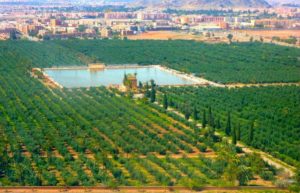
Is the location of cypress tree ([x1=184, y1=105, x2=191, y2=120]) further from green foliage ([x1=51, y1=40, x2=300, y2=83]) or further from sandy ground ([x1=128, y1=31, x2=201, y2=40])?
sandy ground ([x1=128, y1=31, x2=201, y2=40])

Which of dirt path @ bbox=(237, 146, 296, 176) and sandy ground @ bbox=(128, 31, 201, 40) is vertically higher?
sandy ground @ bbox=(128, 31, 201, 40)

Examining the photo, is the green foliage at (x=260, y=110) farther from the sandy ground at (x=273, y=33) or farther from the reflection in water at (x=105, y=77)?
the sandy ground at (x=273, y=33)

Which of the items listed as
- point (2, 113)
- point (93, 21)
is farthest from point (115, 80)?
point (93, 21)

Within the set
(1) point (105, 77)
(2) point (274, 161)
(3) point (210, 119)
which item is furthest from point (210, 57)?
(2) point (274, 161)

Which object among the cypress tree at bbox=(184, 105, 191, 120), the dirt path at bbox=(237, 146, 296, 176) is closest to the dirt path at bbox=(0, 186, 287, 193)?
the dirt path at bbox=(237, 146, 296, 176)

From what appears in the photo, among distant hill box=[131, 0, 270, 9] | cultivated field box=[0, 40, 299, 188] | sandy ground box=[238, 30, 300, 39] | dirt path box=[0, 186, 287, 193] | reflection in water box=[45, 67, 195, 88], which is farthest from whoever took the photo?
distant hill box=[131, 0, 270, 9]

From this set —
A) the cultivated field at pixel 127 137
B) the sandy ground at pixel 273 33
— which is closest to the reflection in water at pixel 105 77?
the cultivated field at pixel 127 137

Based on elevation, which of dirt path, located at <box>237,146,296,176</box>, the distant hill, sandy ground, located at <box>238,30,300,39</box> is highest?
the distant hill

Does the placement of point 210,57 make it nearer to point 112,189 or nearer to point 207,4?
point 112,189

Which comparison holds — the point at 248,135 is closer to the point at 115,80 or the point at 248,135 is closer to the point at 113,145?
the point at 113,145

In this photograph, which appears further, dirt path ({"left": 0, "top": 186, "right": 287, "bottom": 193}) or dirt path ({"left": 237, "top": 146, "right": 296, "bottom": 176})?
dirt path ({"left": 237, "top": 146, "right": 296, "bottom": 176})
